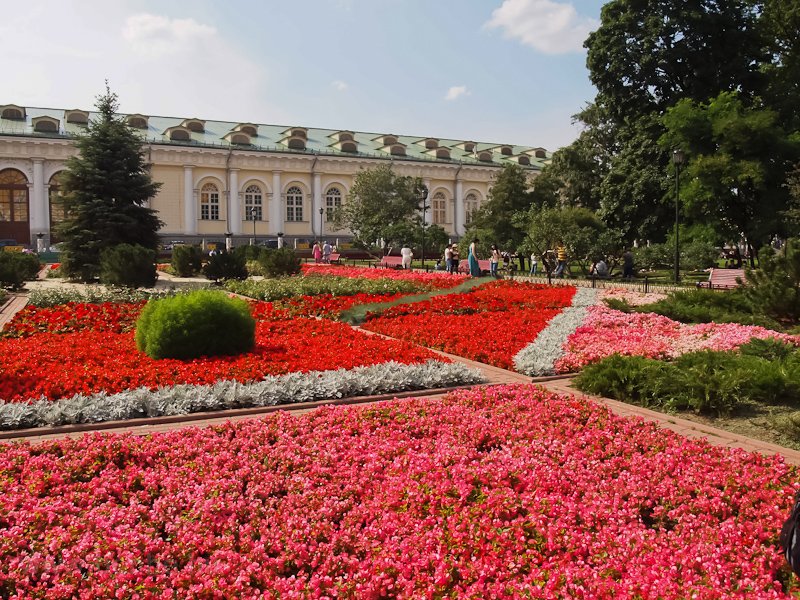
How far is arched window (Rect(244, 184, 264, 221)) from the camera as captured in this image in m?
55.0

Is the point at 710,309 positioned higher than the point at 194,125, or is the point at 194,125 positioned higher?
the point at 194,125

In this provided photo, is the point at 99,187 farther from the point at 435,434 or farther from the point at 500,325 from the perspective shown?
the point at 435,434

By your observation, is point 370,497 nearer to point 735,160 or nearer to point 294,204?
point 735,160

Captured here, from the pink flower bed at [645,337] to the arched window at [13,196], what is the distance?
4919cm

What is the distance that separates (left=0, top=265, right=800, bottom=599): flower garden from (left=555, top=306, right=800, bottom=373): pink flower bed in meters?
1.84

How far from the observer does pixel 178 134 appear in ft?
173

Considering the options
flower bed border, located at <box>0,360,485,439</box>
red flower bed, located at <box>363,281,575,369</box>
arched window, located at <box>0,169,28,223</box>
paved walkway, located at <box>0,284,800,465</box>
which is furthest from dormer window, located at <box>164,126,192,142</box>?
paved walkway, located at <box>0,284,800,465</box>

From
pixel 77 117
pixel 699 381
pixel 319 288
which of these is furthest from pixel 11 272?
pixel 77 117

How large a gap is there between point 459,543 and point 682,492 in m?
1.46

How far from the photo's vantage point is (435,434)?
5.12 m

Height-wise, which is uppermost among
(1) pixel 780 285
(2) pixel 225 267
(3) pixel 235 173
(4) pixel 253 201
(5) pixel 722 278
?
(3) pixel 235 173

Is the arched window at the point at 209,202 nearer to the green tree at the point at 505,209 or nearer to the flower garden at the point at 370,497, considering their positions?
the green tree at the point at 505,209

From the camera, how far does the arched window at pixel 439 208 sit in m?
61.7

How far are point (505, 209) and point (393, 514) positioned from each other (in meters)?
32.7
